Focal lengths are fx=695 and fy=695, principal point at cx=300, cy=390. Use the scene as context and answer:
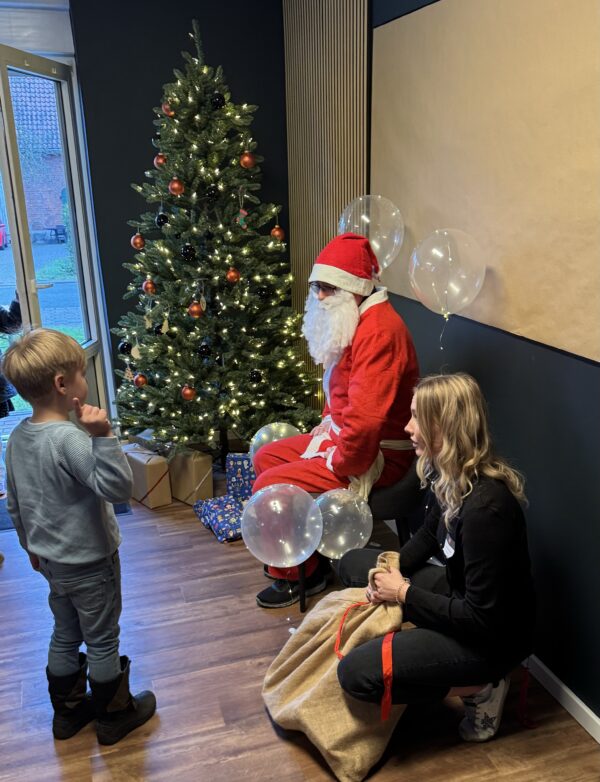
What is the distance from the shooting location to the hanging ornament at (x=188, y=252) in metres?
3.65

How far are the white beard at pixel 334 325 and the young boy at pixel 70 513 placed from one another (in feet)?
3.46

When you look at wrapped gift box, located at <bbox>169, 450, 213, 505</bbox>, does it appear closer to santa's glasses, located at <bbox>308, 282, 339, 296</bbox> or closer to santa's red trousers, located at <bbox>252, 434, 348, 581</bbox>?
santa's red trousers, located at <bbox>252, 434, 348, 581</bbox>

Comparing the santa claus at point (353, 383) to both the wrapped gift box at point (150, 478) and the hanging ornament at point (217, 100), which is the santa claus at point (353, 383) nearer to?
the wrapped gift box at point (150, 478)

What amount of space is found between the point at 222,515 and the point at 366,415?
129cm

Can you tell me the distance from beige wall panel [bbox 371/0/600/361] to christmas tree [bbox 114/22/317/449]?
1045 millimetres

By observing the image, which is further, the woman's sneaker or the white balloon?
the white balloon

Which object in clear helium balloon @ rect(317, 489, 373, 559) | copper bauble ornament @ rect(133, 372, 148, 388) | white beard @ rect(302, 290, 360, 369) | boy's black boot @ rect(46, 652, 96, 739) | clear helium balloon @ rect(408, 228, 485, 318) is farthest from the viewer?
copper bauble ornament @ rect(133, 372, 148, 388)

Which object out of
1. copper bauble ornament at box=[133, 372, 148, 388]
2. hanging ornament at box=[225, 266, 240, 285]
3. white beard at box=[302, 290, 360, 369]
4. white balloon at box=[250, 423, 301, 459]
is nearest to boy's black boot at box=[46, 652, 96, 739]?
white balloon at box=[250, 423, 301, 459]

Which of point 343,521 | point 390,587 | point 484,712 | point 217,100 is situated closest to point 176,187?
point 217,100

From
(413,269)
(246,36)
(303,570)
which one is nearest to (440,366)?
(413,269)

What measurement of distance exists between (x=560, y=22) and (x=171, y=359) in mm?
2442

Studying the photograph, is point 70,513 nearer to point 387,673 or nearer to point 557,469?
point 387,673

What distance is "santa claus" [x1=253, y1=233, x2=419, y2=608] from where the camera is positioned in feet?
8.43

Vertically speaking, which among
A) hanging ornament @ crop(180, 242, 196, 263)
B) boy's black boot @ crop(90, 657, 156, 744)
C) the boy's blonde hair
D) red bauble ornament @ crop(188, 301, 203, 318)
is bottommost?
boy's black boot @ crop(90, 657, 156, 744)
